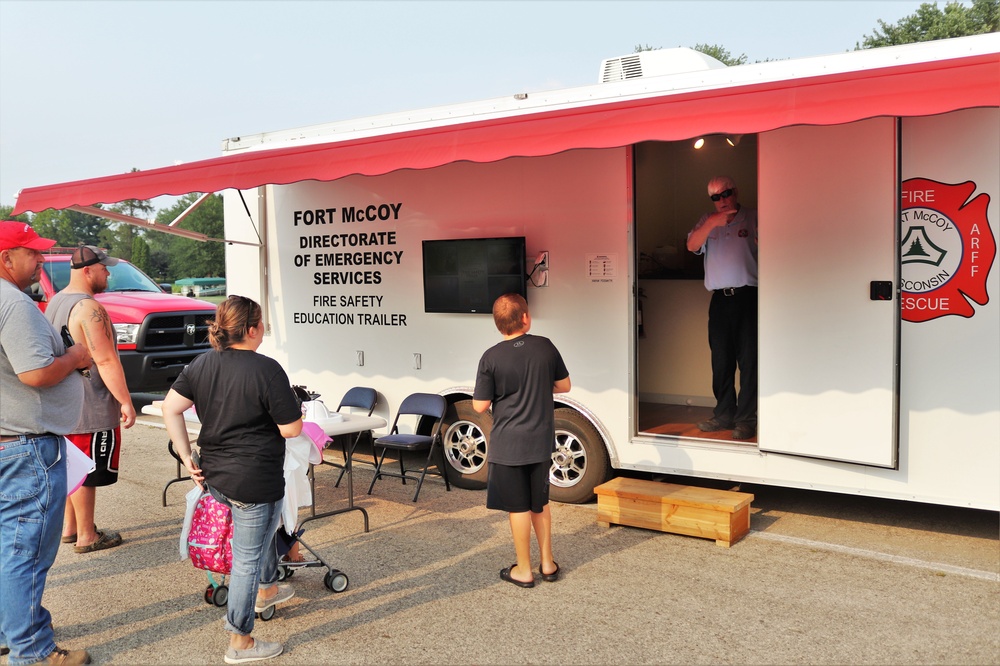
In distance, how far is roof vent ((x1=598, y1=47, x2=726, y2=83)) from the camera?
6.09m

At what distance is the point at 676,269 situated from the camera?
811 centimetres

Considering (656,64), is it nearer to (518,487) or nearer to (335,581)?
(518,487)

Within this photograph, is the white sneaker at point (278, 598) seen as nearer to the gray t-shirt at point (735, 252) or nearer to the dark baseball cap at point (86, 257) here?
the dark baseball cap at point (86, 257)

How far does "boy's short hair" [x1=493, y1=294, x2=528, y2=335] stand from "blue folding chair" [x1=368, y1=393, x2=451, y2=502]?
84.7 inches

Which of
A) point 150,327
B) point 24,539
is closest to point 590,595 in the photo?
point 24,539

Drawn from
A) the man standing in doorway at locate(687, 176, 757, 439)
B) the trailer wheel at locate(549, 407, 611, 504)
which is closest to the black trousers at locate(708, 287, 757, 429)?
the man standing in doorway at locate(687, 176, 757, 439)

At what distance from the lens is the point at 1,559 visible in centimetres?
366

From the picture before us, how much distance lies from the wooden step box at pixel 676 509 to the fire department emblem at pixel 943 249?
1.47m

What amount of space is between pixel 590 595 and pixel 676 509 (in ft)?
3.66

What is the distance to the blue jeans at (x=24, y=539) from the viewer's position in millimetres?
3641

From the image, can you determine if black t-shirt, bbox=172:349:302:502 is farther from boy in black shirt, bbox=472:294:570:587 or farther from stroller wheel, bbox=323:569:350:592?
boy in black shirt, bbox=472:294:570:587

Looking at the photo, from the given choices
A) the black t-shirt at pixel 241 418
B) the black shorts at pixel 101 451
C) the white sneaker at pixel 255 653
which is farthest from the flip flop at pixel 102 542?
the black t-shirt at pixel 241 418

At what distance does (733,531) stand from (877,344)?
1.33 meters

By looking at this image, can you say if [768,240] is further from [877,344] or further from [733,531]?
[733,531]
